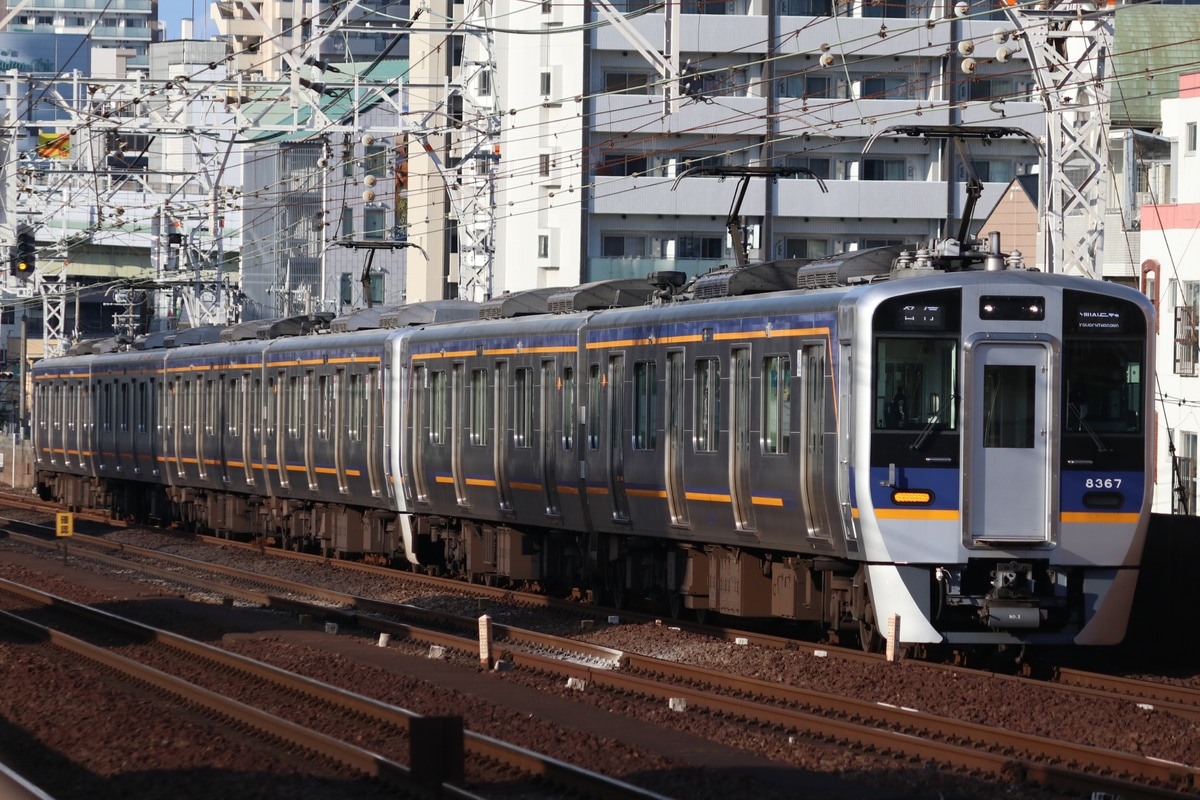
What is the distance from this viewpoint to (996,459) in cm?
1379

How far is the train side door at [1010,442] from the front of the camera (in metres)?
13.8

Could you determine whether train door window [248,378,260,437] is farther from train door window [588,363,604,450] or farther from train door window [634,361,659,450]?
train door window [634,361,659,450]

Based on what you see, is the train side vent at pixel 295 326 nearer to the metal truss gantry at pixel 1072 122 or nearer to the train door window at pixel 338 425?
the train door window at pixel 338 425

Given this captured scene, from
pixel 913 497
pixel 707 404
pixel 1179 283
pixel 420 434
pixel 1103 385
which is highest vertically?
pixel 1179 283

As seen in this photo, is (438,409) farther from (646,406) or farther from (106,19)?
(106,19)

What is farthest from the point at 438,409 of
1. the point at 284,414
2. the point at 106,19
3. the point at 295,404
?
the point at 106,19

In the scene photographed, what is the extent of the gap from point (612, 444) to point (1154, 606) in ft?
16.7

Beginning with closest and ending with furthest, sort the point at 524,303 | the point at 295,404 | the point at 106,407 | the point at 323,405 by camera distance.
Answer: the point at 524,303 < the point at 323,405 < the point at 295,404 < the point at 106,407

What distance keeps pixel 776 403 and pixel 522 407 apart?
5.61m

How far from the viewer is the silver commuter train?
13.7 m

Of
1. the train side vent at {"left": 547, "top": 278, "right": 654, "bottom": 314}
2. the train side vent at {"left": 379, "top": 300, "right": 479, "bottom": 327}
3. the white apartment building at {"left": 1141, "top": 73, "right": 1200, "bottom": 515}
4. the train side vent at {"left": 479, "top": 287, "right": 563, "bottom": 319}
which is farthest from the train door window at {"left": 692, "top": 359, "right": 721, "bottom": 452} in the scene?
the white apartment building at {"left": 1141, "top": 73, "right": 1200, "bottom": 515}

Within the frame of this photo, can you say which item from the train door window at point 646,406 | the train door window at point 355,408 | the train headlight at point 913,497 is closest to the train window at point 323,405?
the train door window at point 355,408

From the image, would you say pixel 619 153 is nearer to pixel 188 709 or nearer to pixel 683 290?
pixel 683 290

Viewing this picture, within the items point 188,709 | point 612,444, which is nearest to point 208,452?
point 612,444
